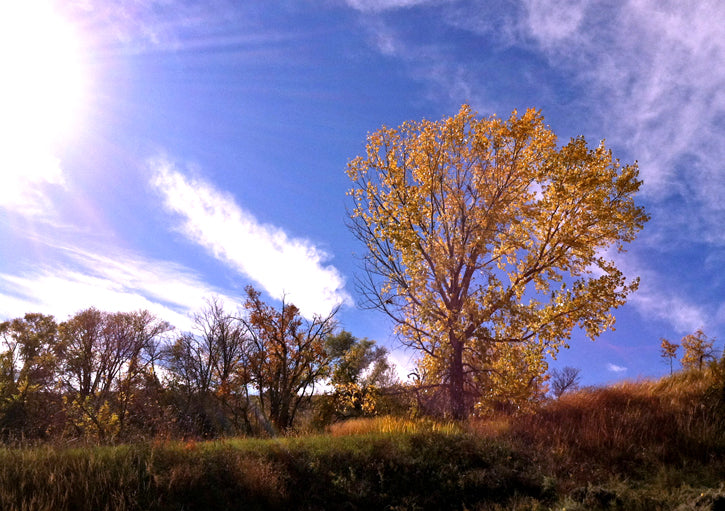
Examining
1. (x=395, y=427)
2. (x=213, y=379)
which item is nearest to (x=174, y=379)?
(x=213, y=379)

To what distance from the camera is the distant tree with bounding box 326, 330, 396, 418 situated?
1541cm

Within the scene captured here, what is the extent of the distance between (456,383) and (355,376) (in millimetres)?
14837

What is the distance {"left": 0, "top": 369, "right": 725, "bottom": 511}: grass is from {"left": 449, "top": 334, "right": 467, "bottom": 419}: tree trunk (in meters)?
1.99

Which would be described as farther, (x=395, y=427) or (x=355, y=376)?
(x=355, y=376)

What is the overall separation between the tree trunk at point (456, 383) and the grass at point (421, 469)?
1.99 m

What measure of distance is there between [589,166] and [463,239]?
4.61 meters

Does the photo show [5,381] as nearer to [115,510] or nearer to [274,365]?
[274,365]

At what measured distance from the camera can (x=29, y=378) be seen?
32.0m

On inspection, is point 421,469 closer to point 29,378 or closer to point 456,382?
point 456,382

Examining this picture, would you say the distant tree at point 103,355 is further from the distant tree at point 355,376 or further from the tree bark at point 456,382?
the tree bark at point 456,382

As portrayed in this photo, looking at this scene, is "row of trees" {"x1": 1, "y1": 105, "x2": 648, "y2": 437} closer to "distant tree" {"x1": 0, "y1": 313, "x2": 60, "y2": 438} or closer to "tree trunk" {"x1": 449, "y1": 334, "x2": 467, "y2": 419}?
"tree trunk" {"x1": 449, "y1": 334, "x2": 467, "y2": 419}

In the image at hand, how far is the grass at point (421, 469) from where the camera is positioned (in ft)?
25.7

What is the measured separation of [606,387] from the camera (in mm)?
15719

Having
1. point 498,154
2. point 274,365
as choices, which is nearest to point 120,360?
point 274,365
